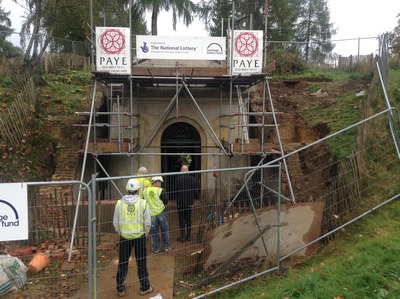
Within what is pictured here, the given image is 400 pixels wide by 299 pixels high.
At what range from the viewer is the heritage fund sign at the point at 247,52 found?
960 centimetres

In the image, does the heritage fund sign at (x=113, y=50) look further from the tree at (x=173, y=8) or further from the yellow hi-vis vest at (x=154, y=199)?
the tree at (x=173, y=8)

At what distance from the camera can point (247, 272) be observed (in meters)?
5.95

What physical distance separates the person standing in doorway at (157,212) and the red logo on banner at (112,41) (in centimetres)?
427

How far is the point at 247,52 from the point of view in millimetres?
9672

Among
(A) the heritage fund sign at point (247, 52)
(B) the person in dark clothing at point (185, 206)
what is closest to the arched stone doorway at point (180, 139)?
(A) the heritage fund sign at point (247, 52)

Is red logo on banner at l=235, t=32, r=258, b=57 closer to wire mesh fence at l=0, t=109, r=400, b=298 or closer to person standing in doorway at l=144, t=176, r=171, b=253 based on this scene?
wire mesh fence at l=0, t=109, r=400, b=298

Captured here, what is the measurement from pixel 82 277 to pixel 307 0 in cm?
3719

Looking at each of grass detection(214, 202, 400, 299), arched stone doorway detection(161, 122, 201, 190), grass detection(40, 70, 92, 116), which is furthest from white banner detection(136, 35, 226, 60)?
grass detection(214, 202, 400, 299)

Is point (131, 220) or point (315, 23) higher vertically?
point (315, 23)

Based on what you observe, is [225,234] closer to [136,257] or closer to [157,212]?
[136,257]

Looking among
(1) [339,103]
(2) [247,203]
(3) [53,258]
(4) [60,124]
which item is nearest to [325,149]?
(1) [339,103]

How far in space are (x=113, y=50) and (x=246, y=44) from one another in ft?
12.1

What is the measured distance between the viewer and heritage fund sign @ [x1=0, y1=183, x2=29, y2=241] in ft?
13.4

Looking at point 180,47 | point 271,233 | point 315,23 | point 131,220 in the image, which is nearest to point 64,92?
point 180,47
